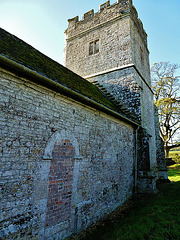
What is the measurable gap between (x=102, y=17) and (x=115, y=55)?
3.67m

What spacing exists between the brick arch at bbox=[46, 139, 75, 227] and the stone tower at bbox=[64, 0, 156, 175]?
488 cm

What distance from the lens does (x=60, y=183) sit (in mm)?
3883

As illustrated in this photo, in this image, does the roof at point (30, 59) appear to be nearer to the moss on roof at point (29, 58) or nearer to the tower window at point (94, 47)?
the moss on roof at point (29, 58)

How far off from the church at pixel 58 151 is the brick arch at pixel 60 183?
22 millimetres

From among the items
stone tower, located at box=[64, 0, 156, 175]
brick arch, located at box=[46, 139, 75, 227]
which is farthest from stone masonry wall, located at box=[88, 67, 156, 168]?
brick arch, located at box=[46, 139, 75, 227]

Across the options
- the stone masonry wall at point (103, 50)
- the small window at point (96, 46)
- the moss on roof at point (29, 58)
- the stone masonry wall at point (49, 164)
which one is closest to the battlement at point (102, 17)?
the stone masonry wall at point (103, 50)

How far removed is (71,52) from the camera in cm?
1183

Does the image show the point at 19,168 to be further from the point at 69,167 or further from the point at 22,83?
the point at 22,83

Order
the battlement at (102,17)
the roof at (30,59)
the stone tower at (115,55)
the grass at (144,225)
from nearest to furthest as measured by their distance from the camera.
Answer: the roof at (30,59)
the grass at (144,225)
the stone tower at (115,55)
the battlement at (102,17)

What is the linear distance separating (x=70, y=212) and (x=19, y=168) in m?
2.06

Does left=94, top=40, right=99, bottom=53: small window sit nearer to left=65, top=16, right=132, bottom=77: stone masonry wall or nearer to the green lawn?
left=65, top=16, right=132, bottom=77: stone masonry wall

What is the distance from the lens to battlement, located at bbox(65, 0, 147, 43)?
9987 mm

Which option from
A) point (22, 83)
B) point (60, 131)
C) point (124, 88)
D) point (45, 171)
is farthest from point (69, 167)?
point (124, 88)

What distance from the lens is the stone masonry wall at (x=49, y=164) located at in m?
2.96
